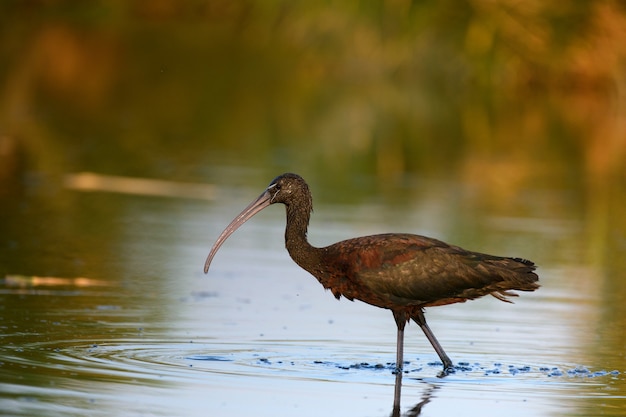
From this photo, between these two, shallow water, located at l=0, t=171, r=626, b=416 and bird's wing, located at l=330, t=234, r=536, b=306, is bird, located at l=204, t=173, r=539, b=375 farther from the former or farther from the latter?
shallow water, located at l=0, t=171, r=626, b=416

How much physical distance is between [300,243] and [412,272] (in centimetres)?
83

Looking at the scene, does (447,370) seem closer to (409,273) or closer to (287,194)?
(409,273)

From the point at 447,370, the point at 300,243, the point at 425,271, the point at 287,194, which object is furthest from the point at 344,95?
the point at 447,370

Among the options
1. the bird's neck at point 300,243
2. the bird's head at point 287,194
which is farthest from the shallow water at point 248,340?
the bird's head at point 287,194

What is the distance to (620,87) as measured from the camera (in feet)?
115

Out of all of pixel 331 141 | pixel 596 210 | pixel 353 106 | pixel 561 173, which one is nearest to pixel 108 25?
pixel 353 106

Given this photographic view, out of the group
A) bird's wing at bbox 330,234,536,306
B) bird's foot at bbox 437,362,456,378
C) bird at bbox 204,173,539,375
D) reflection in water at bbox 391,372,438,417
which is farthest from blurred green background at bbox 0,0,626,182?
reflection in water at bbox 391,372,438,417

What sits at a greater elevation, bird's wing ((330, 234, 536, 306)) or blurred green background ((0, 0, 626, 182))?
blurred green background ((0, 0, 626, 182))

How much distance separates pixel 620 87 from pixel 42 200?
20.5 m

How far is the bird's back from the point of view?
9.77 m

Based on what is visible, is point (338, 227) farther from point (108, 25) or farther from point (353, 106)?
point (108, 25)

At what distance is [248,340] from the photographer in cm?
1049

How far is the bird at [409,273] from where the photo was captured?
9766 mm

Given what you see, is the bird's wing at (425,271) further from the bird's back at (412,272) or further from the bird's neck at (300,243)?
the bird's neck at (300,243)
